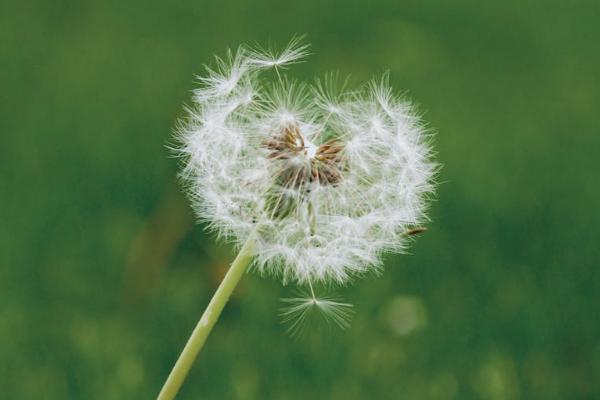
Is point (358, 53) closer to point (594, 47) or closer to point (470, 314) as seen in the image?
point (594, 47)

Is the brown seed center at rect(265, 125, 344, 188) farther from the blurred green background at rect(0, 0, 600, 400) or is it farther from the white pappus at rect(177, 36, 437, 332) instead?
the blurred green background at rect(0, 0, 600, 400)

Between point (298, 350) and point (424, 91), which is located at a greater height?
point (424, 91)

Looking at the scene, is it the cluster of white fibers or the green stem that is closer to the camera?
the green stem

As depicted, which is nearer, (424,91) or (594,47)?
(424,91)

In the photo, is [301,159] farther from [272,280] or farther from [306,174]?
[272,280]

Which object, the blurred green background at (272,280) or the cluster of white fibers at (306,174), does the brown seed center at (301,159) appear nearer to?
the cluster of white fibers at (306,174)

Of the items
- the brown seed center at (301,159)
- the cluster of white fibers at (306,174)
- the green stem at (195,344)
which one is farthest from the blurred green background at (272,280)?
the green stem at (195,344)

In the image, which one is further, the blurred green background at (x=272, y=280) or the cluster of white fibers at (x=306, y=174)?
the blurred green background at (x=272, y=280)

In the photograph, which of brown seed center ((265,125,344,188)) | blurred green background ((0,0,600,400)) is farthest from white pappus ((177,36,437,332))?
blurred green background ((0,0,600,400))

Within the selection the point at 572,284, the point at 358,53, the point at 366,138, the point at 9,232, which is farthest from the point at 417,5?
the point at 366,138
